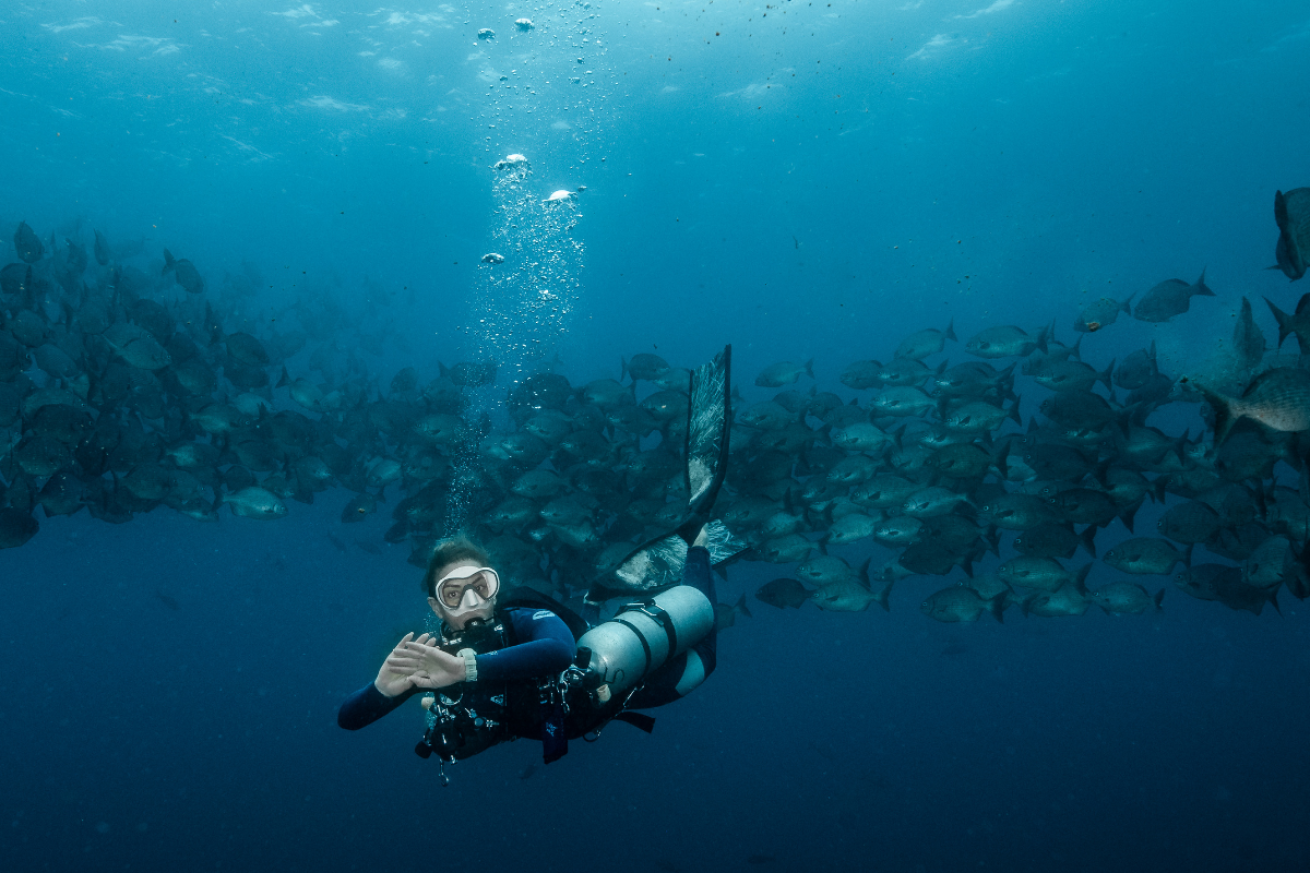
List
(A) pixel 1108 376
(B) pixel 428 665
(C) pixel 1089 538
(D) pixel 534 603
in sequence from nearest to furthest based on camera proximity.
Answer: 1. (B) pixel 428 665
2. (D) pixel 534 603
3. (C) pixel 1089 538
4. (A) pixel 1108 376

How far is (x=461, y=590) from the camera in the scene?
3.17 meters

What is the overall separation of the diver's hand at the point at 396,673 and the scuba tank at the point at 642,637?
1.17 metres

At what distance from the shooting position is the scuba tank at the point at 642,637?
12.3 ft

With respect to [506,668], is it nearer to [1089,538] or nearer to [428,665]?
[428,665]

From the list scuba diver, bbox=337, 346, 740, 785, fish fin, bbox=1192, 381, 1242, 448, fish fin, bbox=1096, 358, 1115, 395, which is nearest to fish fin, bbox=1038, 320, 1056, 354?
fish fin, bbox=1096, 358, 1115, 395

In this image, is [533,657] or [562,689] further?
[562,689]

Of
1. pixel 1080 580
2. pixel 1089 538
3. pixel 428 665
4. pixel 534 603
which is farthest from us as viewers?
pixel 1080 580

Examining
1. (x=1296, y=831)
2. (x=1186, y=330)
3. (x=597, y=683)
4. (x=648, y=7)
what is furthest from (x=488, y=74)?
(x=1186, y=330)

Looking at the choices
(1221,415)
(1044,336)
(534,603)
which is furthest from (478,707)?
(1044,336)

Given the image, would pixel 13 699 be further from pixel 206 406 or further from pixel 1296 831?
pixel 1296 831

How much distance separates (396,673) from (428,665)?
15 centimetres

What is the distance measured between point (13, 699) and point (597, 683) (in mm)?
16972

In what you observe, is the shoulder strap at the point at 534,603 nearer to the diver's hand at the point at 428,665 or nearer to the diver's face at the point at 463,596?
the diver's face at the point at 463,596

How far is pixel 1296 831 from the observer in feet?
44.5
